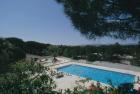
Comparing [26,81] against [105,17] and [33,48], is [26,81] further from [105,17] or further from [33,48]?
[33,48]

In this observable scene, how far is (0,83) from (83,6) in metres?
3.56

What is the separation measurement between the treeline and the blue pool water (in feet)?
6.12

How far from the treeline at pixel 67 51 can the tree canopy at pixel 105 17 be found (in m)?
10.5

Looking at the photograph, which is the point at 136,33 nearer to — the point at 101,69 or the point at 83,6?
the point at 83,6

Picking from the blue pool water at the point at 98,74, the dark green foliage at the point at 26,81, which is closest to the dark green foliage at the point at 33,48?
the blue pool water at the point at 98,74

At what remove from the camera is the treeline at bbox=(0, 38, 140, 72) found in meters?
20.9

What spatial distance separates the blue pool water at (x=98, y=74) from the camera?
52.6 ft

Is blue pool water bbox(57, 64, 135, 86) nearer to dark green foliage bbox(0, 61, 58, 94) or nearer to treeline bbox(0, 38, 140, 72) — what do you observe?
treeline bbox(0, 38, 140, 72)

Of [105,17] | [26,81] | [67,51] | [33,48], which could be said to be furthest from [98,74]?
[26,81]

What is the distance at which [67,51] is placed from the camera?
27141 millimetres

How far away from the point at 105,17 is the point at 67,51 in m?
19.8

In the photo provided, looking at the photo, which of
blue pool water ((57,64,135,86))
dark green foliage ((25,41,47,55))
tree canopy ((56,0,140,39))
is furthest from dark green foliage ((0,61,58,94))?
dark green foliage ((25,41,47,55))

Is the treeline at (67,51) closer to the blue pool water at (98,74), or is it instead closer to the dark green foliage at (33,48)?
the dark green foliage at (33,48)

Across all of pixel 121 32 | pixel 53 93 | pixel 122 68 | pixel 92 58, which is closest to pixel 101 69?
pixel 122 68
